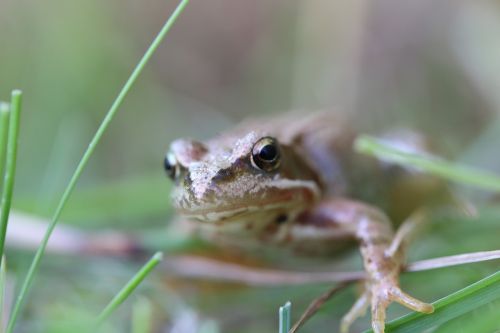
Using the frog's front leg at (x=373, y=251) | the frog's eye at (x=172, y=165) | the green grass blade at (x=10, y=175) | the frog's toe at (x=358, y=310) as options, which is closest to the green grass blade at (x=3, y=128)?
the green grass blade at (x=10, y=175)

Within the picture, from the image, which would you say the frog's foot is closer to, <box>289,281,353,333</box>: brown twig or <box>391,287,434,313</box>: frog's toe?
<box>391,287,434,313</box>: frog's toe

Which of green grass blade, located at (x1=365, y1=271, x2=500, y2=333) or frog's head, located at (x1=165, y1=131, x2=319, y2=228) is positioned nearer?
green grass blade, located at (x1=365, y1=271, x2=500, y2=333)

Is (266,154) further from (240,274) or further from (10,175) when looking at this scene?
(10,175)

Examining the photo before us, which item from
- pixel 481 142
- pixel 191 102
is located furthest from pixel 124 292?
pixel 191 102

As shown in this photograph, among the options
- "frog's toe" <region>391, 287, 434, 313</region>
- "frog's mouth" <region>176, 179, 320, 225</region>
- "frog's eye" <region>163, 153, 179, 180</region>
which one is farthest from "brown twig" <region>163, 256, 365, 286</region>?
"frog's eye" <region>163, 153, 179, 180</region>

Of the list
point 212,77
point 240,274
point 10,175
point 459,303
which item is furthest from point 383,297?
point 212,77

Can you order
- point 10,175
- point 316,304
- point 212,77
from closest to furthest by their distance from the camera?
point 10,175 → point 316,304 → point 212,77
